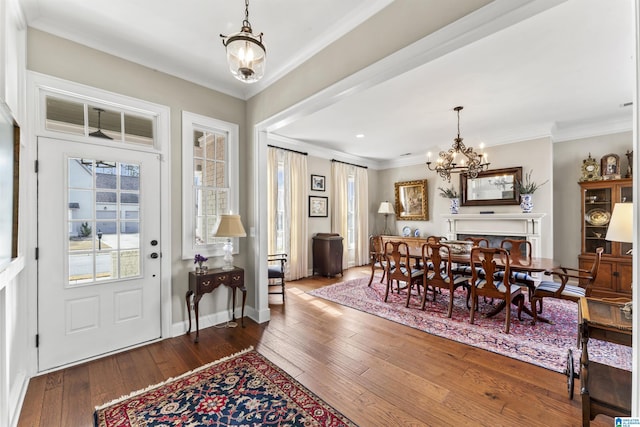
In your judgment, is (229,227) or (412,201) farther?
(412,201)

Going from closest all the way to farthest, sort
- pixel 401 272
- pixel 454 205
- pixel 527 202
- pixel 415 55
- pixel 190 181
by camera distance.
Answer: pixel 415 55 → pixel 190 181 → pixel 401 272 → pixel 527 202 → pixel 454 205

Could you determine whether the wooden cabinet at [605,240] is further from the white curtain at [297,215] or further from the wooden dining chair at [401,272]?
the white curtain at [297,215]

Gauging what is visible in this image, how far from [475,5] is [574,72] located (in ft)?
8.11

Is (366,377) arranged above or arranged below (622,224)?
below

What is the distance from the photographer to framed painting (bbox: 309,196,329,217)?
246 inches

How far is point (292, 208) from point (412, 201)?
335 centimetres

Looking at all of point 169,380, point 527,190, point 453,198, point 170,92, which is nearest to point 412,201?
point 453,198

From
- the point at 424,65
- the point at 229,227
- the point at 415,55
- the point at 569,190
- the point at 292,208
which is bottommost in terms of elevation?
the point at 229,227

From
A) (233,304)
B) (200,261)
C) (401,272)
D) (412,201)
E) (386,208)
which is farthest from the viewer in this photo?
(386,208)

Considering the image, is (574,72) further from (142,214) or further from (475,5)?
(142,214)

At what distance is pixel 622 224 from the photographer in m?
2.06

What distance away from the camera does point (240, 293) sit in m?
3.65

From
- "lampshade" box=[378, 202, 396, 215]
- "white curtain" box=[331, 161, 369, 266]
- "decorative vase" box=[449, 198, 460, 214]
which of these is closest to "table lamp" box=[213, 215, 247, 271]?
"white curtain" box=[331, 161, 369, 266]

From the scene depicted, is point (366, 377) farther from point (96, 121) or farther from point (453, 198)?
point (453, 198)
